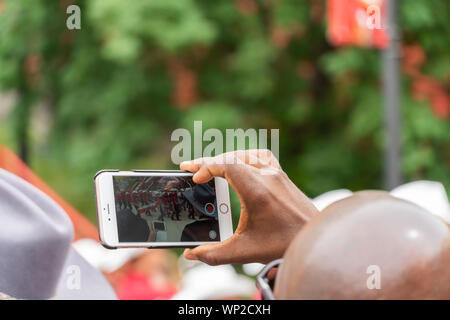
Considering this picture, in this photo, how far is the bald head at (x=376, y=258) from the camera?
71cm

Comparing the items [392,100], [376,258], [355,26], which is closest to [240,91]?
[355,26]

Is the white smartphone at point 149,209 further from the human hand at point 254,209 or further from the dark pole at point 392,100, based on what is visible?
the dark pole at point 392,100

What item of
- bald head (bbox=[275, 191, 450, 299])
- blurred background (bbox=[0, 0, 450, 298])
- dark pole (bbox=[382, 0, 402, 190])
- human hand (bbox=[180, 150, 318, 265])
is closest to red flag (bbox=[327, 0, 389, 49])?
dark pole (bbox=[382, 0, 402, 190])

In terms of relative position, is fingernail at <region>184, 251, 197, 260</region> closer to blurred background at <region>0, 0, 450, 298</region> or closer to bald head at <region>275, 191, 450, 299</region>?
bald head at <region>275, 191, 450, 299</region>

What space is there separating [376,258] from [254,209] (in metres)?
0.27

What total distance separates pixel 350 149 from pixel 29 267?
168 inches

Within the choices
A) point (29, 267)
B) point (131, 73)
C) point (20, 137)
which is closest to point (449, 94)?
point (131, 73)

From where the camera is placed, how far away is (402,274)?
71 cm

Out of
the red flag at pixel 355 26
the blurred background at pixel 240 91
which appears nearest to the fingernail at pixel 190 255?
the blurred background at pixel 240 91

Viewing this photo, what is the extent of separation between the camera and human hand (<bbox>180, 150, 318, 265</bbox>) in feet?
3.04

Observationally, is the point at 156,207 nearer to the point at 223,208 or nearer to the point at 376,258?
the point at 223,208

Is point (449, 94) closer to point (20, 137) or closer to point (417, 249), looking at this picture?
point (20, 137)

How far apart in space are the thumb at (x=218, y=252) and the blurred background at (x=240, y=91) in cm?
308

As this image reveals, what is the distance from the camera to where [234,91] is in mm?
5141
